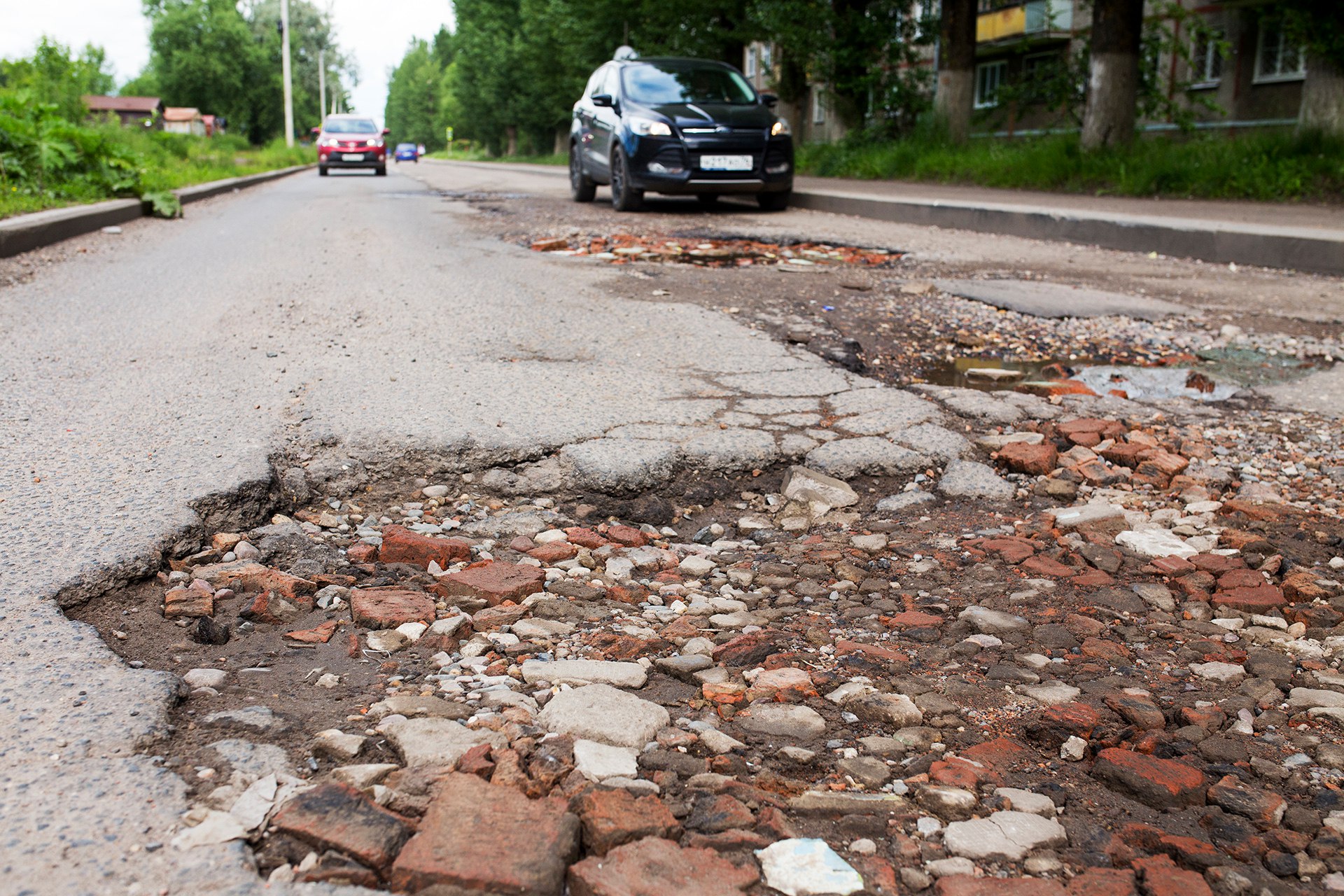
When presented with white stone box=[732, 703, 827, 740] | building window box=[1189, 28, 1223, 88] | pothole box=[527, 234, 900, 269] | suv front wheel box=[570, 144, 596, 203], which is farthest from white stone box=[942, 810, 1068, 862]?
building window box=[1189, 28, 1223, 88]

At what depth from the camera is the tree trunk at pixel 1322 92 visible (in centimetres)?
1461

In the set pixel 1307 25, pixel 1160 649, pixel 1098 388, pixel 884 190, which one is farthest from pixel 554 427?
pixel 1307 25

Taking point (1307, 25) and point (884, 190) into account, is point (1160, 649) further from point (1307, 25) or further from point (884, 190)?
point (1307, 25)

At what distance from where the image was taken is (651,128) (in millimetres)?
10461

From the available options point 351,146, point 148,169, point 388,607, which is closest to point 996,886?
point 388,607

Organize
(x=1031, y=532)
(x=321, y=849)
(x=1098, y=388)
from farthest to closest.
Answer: (x=1098, y=388), (x=1031, y=532), (x=321, y=849)

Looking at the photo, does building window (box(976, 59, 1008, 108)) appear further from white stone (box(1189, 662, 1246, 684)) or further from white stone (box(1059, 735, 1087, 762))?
white stone (box(1059, 735, 1087, 762))

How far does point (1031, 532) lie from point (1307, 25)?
15638 mm

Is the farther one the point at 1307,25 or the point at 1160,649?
the point at 1307,25

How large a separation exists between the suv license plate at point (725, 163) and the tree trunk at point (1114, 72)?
17.3ft

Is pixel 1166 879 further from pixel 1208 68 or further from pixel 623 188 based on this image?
pixel 1208 68

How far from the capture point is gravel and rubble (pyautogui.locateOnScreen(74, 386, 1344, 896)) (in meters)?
1.36

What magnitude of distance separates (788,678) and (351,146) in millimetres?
27111

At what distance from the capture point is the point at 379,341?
14.3 ft
